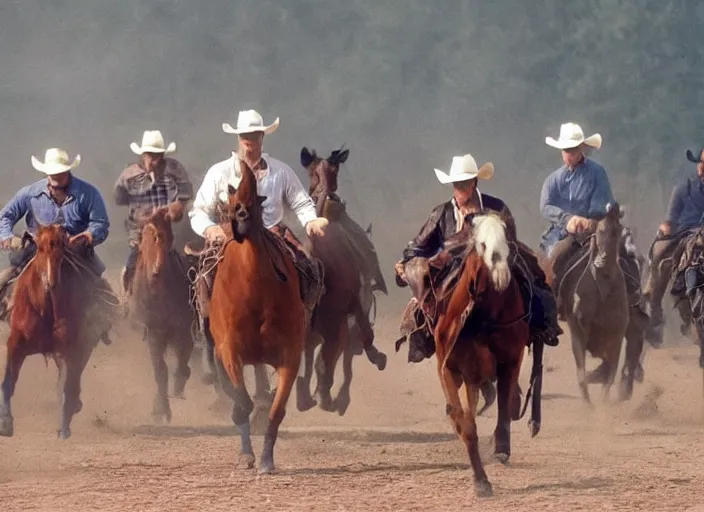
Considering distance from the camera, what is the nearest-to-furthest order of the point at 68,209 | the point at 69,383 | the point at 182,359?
the point at 69,383
the point at 68,209
the point at 182,359

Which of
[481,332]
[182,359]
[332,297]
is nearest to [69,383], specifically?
[182,359]

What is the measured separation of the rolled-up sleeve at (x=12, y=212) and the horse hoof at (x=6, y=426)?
1.46 metres

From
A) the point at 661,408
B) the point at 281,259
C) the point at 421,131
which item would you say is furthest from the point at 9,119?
the point at 281,259

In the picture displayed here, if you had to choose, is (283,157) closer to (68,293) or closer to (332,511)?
(68,293)

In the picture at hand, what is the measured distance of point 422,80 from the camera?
33.4m

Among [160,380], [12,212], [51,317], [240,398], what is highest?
[12,212]

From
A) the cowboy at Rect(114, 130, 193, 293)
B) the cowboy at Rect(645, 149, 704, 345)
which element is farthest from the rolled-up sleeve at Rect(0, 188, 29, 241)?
the cowboy at Rect(645, 149, 704, 345)

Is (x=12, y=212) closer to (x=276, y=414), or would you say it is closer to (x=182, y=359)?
(x=182, y=359)

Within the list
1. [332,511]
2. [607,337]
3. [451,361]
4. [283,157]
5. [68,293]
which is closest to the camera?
[332,511]

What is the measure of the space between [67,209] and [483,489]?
5.07 m

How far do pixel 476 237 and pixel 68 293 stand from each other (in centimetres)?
436

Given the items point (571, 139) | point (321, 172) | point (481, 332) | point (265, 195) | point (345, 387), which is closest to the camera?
point (481, 332)

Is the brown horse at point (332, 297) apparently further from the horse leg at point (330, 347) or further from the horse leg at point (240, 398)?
the horse leg at point (240, 398)

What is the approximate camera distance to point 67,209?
1382 cm
